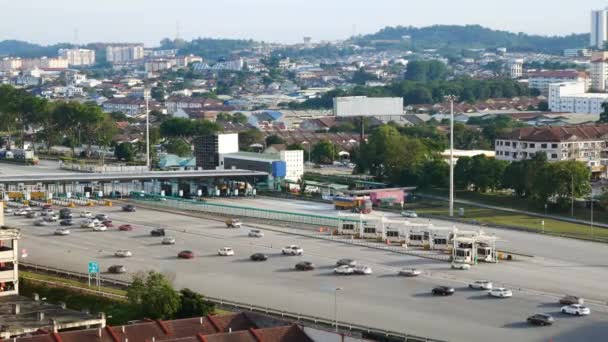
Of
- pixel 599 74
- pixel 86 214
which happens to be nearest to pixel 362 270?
pixel 86 214

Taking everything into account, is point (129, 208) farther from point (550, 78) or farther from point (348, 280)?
point (550, 78)

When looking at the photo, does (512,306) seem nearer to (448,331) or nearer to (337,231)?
(448,331)

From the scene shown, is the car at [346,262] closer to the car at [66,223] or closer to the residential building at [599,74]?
the car at [66,223]

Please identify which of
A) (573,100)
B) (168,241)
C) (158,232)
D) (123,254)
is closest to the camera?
(123,254)

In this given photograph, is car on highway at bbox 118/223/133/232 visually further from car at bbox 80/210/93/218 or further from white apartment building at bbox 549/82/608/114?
white apartment building at bbox 549/82/608/114

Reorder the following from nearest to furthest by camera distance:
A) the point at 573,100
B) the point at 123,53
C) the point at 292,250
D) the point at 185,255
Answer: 1. the point at 185,255
2. the point at 292,250
3. the point at 573,100
4. the point at 123,53

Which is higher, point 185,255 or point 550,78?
point 550,78

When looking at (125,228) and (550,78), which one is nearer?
(125,228)
